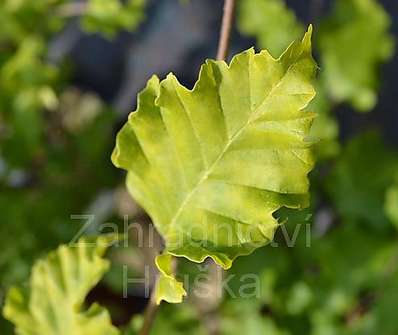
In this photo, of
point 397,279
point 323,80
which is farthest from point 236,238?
point 323,80

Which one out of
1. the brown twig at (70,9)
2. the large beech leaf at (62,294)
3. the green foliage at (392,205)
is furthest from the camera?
the brown twig at (70,9)

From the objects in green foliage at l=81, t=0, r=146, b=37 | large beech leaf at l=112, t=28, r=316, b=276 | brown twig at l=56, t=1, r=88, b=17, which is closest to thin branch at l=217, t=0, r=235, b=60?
large beech leaf at l=112, t=28, r=316, b=276

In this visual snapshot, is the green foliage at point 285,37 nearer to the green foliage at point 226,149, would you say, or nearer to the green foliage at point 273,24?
the green foliage at point 273,24

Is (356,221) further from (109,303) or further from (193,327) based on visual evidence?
(109,303)

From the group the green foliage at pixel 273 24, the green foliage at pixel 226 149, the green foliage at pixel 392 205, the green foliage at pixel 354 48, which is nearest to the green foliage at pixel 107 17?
the green foliage at pixel 273 24

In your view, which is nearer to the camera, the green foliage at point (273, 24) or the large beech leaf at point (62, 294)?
the large beech leaf at point (62, 294)

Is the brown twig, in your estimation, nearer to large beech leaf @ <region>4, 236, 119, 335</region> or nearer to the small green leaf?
large beech leaf @ <region>4, 236, 119, 335</region>
